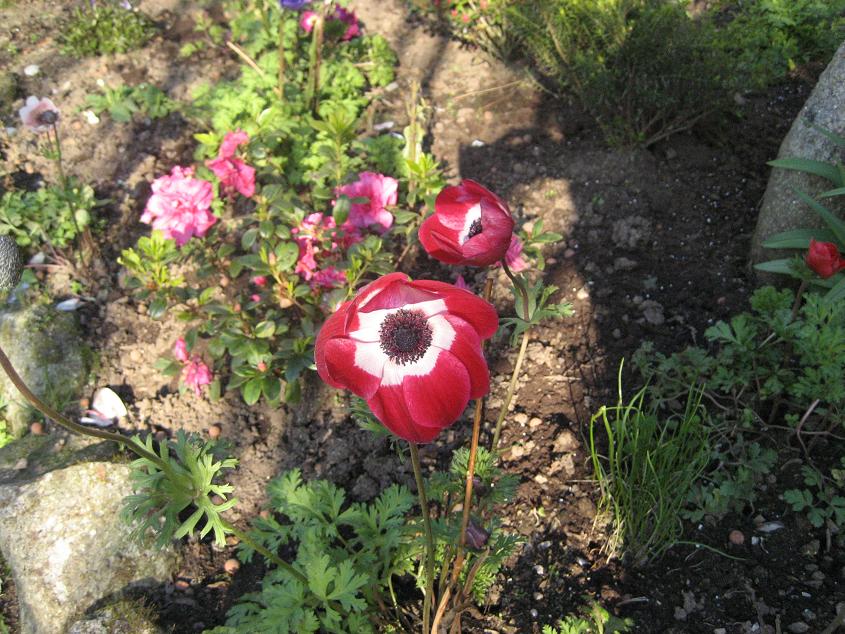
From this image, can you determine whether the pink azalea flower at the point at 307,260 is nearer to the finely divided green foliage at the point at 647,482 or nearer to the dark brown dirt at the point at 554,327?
the dark brown dirt at the point at 554,327

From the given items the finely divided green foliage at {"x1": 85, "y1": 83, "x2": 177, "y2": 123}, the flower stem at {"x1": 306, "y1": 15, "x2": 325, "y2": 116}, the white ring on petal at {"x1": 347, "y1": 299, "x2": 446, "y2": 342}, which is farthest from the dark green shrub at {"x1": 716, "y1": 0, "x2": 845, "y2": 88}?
the finely divided green foliage at {"x1": 85, "y1": 83, "x2": 177, "y2": 123}

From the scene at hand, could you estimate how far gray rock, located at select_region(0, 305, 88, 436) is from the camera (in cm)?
257

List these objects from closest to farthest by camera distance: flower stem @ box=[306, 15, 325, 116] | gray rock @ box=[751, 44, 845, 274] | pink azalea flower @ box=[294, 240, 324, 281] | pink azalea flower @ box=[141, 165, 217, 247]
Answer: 1. gray rock @ box=[751, 44, 845, 274]
2. pink azalea flower @ box=[141, 165, 217, 247]
3. pink azalea flower @ box=[294, 240, 324, 281]
4. flower stem @ box=[306, 15, 325, 116]

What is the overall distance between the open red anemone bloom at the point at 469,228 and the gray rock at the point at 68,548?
151cm

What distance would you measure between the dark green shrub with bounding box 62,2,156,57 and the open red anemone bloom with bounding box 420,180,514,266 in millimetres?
3224

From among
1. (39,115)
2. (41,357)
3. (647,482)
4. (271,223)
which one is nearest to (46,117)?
(39,115)

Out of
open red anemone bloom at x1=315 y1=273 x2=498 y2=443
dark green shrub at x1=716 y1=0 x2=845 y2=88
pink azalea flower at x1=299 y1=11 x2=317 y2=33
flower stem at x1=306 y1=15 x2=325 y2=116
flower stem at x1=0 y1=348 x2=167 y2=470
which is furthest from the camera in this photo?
pink azalea flower at x1=299 y1=11 x2=317 y2=33

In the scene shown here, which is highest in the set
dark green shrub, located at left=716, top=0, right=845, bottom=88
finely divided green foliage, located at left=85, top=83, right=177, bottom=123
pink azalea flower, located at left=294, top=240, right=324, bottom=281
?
dark green shrub, located at left=716, top=0, right=845, bottom=88

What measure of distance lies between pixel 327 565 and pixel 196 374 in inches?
43.1

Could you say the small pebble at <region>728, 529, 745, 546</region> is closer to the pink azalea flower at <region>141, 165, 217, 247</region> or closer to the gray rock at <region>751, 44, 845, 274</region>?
the gray rock at <region>751, 44, 845, 274</region>

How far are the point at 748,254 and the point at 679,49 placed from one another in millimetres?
876

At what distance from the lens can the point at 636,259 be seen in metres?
2.62

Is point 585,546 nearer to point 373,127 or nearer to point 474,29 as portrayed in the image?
point 373,127

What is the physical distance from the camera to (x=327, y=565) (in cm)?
161
